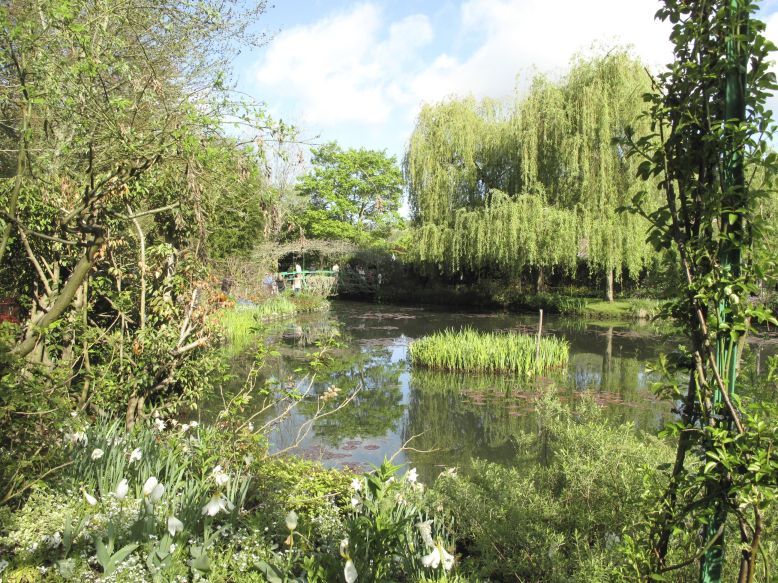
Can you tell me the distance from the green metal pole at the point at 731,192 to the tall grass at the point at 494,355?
914 cm

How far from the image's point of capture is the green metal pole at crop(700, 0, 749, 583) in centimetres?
147

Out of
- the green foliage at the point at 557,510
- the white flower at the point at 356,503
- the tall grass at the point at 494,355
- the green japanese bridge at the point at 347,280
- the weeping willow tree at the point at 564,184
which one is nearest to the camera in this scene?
the white flower at the point at 356,503

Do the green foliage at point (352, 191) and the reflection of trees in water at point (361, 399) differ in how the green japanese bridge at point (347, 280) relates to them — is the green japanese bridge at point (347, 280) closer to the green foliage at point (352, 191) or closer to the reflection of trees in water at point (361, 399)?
the green foliage at point (352, 191)

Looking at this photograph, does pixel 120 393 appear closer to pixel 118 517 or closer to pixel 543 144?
pixel 118 517

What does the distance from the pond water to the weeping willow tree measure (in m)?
2.72

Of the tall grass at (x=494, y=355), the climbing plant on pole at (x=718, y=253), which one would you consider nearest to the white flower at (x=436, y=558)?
the climbing plant on pole at (x=718, y=253)

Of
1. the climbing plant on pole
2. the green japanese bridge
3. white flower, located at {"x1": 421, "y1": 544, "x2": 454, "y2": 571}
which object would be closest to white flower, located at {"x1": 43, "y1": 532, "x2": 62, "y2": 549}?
white flower, located at {"x1": 421, "y1": 544, "x2": 454, "y2": 571}

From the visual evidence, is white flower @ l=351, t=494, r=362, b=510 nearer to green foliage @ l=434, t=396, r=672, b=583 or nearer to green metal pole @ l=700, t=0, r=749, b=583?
green foliage @ l=434, t=396, r=672, b=583

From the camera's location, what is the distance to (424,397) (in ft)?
30.5

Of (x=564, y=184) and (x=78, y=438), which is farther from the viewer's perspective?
(x=564, y=184)

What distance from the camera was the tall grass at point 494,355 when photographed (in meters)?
10.6

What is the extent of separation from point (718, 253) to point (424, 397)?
8.00 metres

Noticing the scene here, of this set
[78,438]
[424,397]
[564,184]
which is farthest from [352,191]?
[78,438]

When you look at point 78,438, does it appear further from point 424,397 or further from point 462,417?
point 424,397
